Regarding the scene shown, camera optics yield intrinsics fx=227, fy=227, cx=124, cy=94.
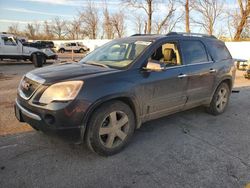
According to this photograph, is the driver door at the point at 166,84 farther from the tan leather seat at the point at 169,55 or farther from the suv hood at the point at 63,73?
the suv hood at the point at 63,73

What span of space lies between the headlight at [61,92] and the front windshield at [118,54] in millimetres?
841

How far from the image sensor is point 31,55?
631 inches

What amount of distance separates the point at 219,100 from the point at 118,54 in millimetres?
2714

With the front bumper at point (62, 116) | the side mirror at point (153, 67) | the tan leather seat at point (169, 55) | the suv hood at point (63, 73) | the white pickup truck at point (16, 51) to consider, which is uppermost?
the white pickup truck at point (16, 51)

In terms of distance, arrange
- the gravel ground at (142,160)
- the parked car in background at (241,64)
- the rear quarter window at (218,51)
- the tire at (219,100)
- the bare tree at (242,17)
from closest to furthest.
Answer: the gravel ground at (142,160), the rear quarter window at (218,51), the tire at (219,100), the parked car in background at (241,64), the bare tree at (242,17)

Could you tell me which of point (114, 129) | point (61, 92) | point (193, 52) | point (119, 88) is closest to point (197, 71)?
point (193, 52)

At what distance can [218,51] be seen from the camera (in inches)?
200

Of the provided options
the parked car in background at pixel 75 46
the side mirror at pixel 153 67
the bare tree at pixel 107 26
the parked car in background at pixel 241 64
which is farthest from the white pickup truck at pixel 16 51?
the bare tree at pixel 107 26

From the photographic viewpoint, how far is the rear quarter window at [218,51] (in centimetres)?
491

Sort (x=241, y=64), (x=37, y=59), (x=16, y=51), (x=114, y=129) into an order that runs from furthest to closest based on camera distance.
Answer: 1. (x=241, y=64)
2. (x=16, y=51)
3. (x=37, y=59)
4. (x=114, y=129)

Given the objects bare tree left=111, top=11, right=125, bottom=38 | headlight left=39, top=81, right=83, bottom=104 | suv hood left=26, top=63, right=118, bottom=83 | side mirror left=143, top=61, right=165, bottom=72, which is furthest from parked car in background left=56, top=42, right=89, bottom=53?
headlight left=39, top=81, right=83, bottom=104

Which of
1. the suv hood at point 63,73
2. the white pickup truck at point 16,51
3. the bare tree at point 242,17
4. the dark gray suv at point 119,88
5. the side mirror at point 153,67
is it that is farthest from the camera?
→ the bare tree at point 242,17

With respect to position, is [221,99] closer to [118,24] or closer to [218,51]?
[218,51]

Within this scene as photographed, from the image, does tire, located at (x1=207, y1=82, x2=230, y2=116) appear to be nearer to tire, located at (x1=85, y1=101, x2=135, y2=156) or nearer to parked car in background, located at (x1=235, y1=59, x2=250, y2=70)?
tire, located at (x1=85, y1=101, x2=135, y2=156)
